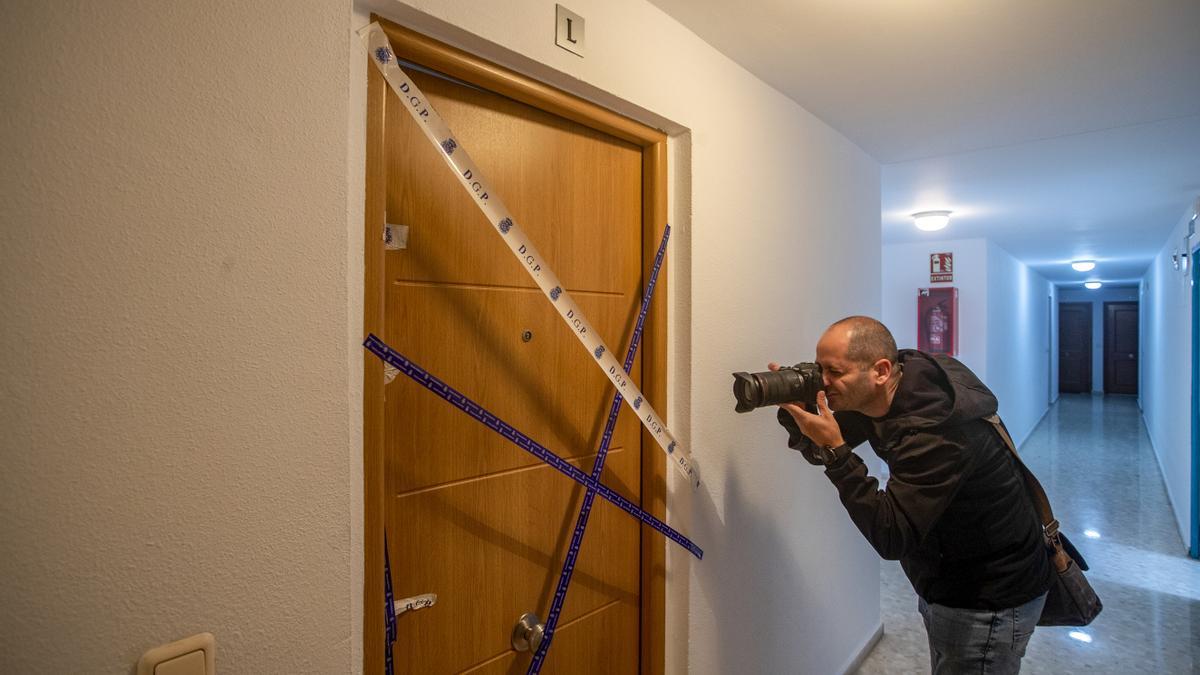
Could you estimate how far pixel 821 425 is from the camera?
4.62 feet

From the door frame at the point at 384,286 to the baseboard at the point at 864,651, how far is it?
143 centimetres

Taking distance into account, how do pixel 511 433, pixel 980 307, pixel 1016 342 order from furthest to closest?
pixel 1016 342 → pixel 980 307 → pixel 511 433

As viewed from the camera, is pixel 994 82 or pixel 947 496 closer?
pixel 947 496

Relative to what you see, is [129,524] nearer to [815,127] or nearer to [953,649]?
[953,649]

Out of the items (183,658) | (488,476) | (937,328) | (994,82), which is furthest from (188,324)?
(937,328)

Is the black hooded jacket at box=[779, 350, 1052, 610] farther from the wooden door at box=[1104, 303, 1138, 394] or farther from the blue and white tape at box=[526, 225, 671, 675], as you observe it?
the wooden door at box=[1104, 303, 1138, 394]

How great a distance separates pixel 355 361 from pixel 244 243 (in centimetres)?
24

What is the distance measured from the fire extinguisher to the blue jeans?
4828mm

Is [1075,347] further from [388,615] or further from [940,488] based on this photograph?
[388,615]

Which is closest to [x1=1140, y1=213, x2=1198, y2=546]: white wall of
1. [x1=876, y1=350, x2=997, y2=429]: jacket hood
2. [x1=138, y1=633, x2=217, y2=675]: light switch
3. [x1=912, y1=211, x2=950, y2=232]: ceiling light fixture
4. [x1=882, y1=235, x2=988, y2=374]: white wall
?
[x1=882, y1=235, x2=988, y2=374]: white wall

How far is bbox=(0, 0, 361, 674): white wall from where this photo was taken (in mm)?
656

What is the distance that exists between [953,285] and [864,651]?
4331 millimetres

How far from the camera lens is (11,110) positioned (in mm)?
640

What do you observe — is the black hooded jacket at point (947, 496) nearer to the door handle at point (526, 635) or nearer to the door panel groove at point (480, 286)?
the door panel groove at point (480, 286)
